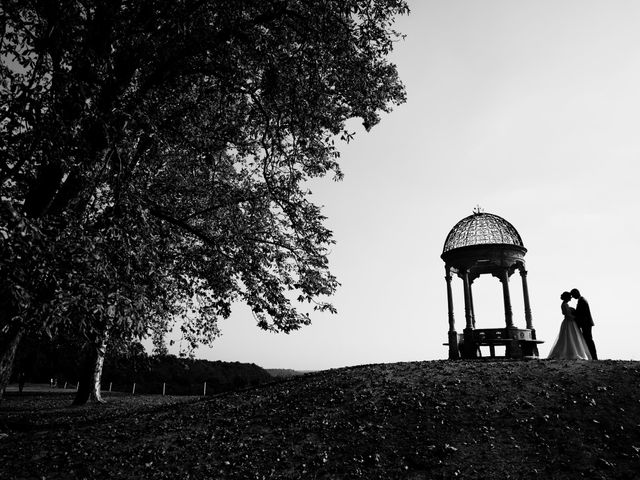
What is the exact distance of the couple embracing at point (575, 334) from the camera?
1627 centimetres

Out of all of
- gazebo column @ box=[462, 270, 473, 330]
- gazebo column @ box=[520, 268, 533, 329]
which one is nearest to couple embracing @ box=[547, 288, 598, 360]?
gazebo column @ box=[520, 268, 533, 329]

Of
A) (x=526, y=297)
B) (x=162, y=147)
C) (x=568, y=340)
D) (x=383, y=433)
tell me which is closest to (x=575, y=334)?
(x=568, y=340)

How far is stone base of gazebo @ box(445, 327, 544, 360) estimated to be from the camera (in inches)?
822

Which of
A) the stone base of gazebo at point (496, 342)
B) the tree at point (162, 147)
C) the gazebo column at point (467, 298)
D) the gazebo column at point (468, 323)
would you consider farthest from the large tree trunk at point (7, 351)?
the gazebo column at point (467, 298)

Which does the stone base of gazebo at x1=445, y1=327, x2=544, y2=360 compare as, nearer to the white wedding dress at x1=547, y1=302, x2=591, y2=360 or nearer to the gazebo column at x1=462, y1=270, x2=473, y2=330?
the gazebo column at x1=462, y1=270, x2=473, y2=330

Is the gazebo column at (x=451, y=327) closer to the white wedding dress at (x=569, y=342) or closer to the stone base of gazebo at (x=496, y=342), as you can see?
the stone base of gazebo at (x=496, y=342)

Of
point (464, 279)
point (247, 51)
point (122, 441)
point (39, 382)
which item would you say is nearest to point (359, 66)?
point (247, 51)

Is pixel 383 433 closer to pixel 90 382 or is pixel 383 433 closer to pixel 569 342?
pixel 569 342

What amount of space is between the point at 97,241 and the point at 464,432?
973 centimetres

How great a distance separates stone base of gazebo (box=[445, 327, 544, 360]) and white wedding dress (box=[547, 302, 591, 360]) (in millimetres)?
3814

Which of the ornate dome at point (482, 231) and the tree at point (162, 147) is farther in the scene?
the ornate dome at point (482, 231)

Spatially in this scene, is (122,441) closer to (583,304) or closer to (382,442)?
(382,442)

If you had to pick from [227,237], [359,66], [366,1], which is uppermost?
[366,1]

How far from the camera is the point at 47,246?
7.46 meters
